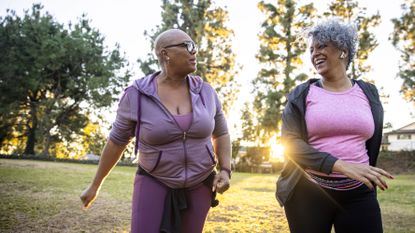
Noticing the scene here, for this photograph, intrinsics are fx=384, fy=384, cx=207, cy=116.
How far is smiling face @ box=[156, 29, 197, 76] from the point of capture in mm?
2820

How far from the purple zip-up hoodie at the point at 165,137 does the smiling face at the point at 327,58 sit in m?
0.85

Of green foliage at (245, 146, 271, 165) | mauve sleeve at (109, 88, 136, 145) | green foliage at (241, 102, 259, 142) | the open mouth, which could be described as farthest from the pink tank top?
green foliage at (241, 102, 259, 142)

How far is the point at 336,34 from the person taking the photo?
2559mm

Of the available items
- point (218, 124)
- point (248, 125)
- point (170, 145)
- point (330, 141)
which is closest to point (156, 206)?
point (170, 145)

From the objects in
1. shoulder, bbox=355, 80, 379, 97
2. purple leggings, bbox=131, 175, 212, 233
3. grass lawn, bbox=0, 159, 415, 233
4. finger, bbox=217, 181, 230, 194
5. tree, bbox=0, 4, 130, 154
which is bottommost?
grass lawn, bbox=0, 159, 415, 233

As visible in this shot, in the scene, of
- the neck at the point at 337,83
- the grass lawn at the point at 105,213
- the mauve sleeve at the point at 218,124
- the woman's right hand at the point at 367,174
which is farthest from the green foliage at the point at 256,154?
the woman's right hand at the point at 367,174

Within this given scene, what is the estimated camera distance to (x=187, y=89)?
2922 mm

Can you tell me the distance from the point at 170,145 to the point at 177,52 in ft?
2.28

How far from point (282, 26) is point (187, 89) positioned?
29.7 metres

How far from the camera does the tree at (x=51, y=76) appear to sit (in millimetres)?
37594

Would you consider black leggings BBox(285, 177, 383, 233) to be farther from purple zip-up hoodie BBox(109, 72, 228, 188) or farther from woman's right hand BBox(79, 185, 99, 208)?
woman's right hand BBox(79, 185, 99, 208)

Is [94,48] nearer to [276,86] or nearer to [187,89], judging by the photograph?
[276,86]

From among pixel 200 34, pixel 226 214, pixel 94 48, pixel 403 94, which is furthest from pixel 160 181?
pixel 94 48

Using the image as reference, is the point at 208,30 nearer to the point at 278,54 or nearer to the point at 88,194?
the point at 278,54
